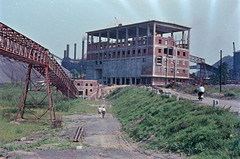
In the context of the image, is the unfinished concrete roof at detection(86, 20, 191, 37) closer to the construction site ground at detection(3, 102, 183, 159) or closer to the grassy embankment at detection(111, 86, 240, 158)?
the grassy embankment at detection(111, 86, 240, 158)

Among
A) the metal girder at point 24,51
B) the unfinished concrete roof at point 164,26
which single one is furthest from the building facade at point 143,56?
the metal girder at point 24,51

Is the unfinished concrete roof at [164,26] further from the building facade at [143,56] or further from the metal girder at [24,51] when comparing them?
the metal girder at [24,51]

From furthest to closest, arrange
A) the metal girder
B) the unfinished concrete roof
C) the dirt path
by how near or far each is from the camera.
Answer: the unfinished concrete roof, the metal girder, the dirt path

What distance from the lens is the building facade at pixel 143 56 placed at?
59.1 meters

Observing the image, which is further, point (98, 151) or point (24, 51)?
point (24, 51)

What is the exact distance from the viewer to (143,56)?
60375 millimetres

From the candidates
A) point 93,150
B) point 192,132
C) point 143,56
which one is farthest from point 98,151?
point 143,56

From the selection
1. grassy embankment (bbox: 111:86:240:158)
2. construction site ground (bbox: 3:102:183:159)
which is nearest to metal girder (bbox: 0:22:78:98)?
construction site ground (bbox: 3:102:183:159)

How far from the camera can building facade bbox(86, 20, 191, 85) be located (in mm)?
59125

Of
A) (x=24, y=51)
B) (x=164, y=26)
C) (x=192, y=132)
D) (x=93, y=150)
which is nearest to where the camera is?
(x=192, y=132)

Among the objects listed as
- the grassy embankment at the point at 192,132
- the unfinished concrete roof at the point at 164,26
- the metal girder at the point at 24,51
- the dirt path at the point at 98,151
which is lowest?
the dirt path at the point at 98,151

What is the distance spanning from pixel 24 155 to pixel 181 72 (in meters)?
56.9

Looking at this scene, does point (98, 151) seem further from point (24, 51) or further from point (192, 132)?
point (24, 51)

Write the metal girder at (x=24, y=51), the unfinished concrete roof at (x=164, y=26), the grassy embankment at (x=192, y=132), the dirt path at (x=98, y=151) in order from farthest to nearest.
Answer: the unfinished concrete roof at (x=164, y=26)
the metal girder at (x=24, y=51)
the dirt path at (x=98, y=151)
the grassy embankment at (x=192, y=132)
